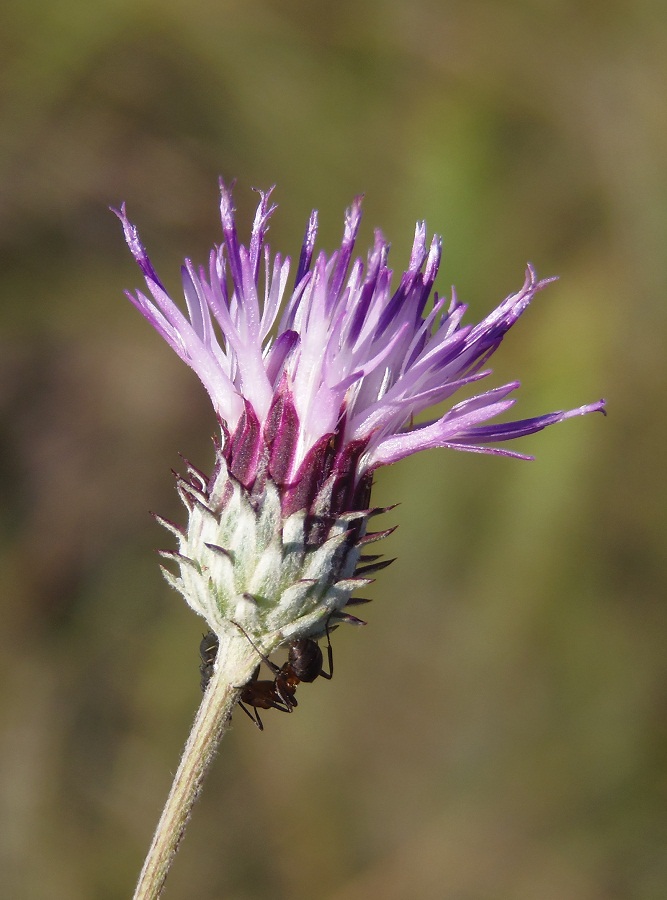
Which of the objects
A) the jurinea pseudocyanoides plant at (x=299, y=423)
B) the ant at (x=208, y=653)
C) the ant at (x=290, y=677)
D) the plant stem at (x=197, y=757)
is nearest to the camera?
the plant stem at (x=197, y=757)

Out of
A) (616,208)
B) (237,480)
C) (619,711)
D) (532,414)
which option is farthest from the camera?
(616,208)

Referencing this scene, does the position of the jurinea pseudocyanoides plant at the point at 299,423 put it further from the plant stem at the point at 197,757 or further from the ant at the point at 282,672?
the ant at the point at 282,672

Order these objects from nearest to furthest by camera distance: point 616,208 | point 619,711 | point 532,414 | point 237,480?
1. point 237,480
2. point 619,711
3. point 532,414
4. point 616,208

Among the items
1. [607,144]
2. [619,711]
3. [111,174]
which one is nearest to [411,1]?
[607,144]

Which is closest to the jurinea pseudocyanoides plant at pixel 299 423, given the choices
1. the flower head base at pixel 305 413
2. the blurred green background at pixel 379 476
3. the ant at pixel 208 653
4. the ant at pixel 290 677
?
the flower head base at pixel 305 413

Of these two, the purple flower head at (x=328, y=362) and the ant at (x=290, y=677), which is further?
the ant at (x=290, y=677)

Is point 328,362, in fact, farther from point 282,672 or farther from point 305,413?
point 282,672

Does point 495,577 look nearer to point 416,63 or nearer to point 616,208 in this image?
point 616,208

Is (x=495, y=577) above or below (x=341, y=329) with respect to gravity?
below
